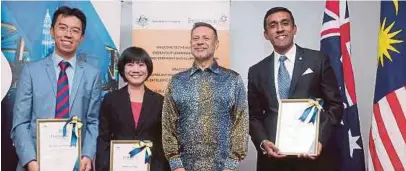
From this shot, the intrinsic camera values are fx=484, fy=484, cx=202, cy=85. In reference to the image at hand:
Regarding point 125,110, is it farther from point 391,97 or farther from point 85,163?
point 391,97

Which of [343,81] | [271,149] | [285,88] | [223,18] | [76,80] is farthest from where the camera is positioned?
[223,18]

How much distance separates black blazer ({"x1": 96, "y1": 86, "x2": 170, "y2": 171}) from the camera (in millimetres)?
3041

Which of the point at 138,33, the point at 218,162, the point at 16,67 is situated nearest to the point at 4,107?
the point at 16,67

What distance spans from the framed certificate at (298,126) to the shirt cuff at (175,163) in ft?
1.95

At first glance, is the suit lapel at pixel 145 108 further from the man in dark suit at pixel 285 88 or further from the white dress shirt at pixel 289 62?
the white dress shirt at pixel 289 62

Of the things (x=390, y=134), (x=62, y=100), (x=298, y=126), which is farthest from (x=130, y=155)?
(x=390, y=134)

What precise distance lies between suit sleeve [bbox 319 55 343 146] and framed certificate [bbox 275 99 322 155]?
0.07 meters

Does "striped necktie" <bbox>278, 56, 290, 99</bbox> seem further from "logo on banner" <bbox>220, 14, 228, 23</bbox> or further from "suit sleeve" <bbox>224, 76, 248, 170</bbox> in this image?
"logo on banner" <bbox>220, 14, 228, 23</bbox>

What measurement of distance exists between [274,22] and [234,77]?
452 millimetres

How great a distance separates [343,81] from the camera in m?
3.45

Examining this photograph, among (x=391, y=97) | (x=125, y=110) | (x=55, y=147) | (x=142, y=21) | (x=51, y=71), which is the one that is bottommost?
(x=55, y=147)

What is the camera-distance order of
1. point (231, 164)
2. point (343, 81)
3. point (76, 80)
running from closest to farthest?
point (231, 164) → point (76, 80) → point (343, 81)

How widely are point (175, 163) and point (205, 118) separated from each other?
1.04 ft

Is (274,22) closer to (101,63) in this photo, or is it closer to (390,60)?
(390,60)
